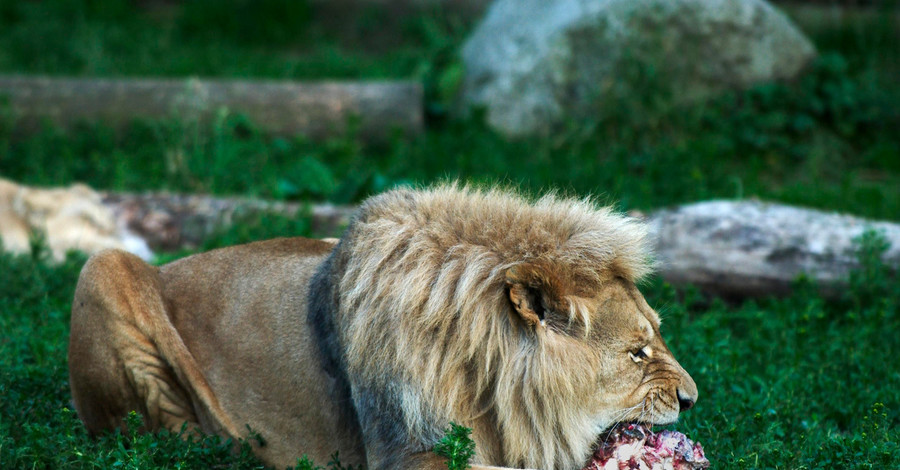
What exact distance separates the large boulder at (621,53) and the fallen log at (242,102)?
33.6 inches

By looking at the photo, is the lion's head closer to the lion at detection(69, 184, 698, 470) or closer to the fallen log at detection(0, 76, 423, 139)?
the lion at detection(69, 184, 698, 470)

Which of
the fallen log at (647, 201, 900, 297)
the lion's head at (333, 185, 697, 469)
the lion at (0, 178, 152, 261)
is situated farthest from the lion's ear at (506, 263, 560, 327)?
the lion at (0, 178, 152, 261)

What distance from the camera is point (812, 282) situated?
231 inches

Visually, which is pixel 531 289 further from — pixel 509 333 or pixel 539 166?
pixel 539 166

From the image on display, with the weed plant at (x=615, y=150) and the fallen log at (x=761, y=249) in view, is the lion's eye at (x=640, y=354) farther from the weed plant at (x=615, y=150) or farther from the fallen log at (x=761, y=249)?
the weed plant at (x=615, y=150)

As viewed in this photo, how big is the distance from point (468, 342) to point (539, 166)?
16.4ft

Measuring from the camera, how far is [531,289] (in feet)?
11.4

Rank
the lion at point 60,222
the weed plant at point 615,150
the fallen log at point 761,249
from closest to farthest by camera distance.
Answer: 1. the fallen log at point 761,249
2. the lion at point 60,222
3. the weed plant at point 615,150

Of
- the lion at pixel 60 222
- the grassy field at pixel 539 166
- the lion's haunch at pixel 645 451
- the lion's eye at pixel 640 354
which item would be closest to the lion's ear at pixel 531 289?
the lion's eye at pixel 640 354

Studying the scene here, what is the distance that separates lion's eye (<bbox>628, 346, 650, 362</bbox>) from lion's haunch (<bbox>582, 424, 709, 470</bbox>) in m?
0.23

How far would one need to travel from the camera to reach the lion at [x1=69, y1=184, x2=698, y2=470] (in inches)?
137

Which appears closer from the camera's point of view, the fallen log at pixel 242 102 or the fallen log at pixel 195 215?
the fallen log at pixel 195 215

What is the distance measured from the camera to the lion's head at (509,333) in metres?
3.47

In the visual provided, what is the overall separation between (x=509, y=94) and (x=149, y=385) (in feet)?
18.2
